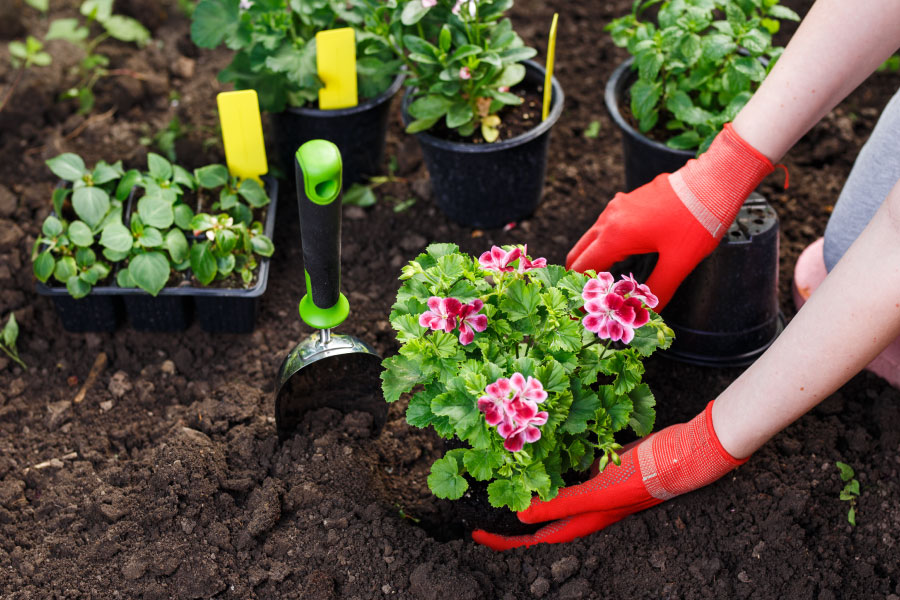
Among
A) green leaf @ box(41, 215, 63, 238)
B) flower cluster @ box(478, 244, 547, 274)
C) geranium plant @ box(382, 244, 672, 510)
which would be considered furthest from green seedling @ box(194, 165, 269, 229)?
flower cluster @ box(478, 244, 547, 274)

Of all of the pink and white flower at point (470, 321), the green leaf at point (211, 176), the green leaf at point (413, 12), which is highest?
the green leaf at point (413, 12)

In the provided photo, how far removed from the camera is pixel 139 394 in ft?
6.39

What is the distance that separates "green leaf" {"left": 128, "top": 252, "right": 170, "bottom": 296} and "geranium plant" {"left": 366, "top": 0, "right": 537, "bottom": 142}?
27.1 inches

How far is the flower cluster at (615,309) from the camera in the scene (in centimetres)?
137

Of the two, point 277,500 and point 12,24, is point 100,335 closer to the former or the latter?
point 277,500

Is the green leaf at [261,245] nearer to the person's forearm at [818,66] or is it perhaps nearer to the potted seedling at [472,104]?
the potted seedling at [472,104]

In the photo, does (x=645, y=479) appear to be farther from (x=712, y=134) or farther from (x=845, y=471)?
(x=712, y=134)

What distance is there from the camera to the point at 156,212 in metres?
1.95

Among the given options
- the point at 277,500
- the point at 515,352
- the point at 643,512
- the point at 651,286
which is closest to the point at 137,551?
the point at 277,500

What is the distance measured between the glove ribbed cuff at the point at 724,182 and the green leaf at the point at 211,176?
3.61 feet

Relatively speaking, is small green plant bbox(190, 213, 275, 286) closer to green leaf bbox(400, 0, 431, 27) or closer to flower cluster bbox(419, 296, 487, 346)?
green leaf bbox(400, 0, 431, 27)

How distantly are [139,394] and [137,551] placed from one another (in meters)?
0.45

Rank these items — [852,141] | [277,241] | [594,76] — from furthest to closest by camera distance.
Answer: [594,76]
[852,141]
[277,241]

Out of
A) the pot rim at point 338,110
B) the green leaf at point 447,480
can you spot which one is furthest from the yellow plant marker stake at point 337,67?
the green leaf at point 447,480
